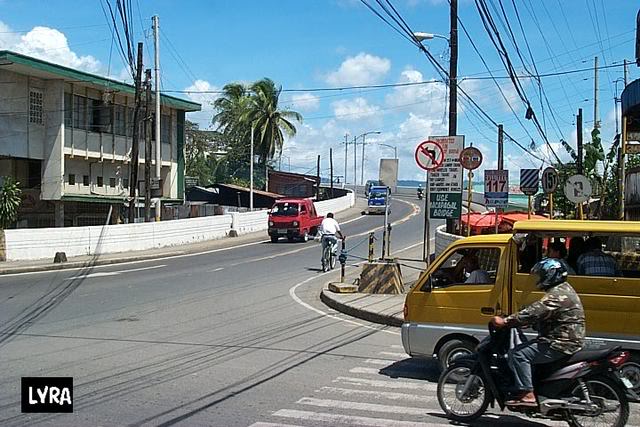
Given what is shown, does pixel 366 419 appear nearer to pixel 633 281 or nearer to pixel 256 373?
pixel 256 373

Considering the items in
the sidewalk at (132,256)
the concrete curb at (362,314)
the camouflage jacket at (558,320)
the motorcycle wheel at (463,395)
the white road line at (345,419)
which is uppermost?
the camouflage jacket at (558,320)

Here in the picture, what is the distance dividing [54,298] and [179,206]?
1414 inches

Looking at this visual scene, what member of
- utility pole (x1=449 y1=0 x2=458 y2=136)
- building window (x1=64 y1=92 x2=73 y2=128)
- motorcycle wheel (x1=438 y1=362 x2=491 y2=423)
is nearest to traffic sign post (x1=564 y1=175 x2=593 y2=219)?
utility pole (x1=449 y1=0 x2=458 y2=136)

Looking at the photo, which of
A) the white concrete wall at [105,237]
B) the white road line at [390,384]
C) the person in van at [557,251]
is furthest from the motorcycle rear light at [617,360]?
the white concrete wall at [105,237]

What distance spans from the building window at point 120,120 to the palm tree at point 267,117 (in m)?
27.1

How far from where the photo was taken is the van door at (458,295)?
29.3 ft

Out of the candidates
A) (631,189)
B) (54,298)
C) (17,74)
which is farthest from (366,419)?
(17,74)

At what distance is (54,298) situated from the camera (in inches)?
663

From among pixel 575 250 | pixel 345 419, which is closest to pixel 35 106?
pixel 575 250

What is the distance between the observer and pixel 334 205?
62500 mm

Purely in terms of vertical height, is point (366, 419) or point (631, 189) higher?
point (631, 189)

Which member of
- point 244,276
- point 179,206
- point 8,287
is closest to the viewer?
point 8,287

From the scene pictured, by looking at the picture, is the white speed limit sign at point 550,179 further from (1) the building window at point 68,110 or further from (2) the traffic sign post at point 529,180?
(1) the building window at point 68,110

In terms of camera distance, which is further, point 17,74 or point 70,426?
point 17,74
